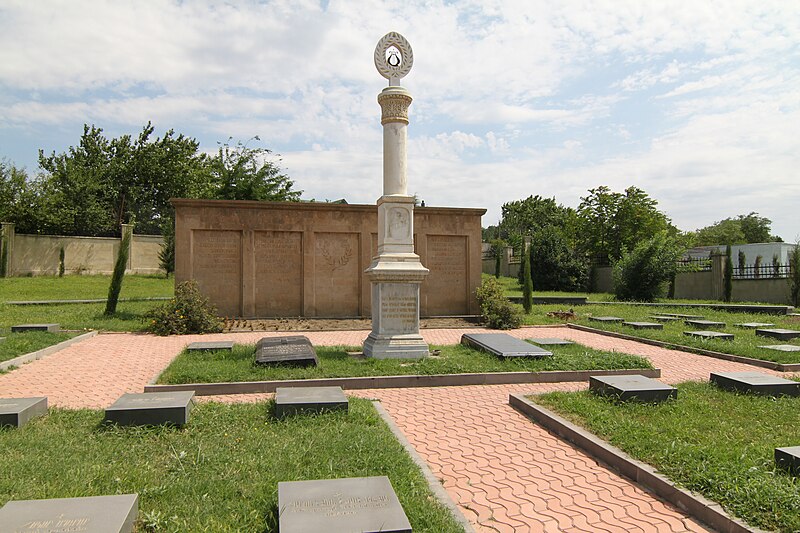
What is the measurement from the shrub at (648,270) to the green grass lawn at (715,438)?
1852cm

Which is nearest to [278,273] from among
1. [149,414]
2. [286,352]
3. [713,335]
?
[286,352]

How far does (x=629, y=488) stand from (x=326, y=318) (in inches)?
519

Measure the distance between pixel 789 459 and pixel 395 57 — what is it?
901 cm

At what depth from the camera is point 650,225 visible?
115ft

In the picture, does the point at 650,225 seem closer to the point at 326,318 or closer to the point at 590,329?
the point at 590,329

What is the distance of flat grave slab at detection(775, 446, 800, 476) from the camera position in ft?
13.4

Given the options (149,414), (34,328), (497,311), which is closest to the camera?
(149,414)

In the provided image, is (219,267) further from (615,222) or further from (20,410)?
(615,222)

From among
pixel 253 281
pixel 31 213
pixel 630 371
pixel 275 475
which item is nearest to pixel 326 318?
pixel 253 281

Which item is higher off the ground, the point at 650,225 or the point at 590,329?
the point at 650,225

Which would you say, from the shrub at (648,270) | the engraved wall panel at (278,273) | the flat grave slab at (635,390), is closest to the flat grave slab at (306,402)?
the flat grave slab at (635,390)

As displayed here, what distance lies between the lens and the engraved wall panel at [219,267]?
16266 millimetres

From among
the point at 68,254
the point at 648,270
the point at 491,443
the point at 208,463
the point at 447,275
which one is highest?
the point at 68,254

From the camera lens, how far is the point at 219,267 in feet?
53.8
